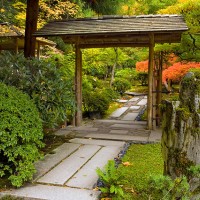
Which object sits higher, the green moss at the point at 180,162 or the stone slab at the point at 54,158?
the green moss at the point at 180,162

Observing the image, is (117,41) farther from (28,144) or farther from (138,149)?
(28,144)

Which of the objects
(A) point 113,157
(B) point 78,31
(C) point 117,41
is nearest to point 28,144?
(A) point 113,157

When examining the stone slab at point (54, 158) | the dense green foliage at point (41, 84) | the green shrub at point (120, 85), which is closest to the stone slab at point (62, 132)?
the stone slab at point (54, 158)

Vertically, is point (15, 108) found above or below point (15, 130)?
above

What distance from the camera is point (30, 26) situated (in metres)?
7.15

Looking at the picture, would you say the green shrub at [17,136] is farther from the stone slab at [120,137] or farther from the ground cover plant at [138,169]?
the stone slab at [120,137]

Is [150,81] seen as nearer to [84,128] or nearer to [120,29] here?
[120,29]

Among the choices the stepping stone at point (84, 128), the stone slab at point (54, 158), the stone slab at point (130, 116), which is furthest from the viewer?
the stone slab at point (130, 116)

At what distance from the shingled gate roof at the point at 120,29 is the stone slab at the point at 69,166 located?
2858 millimetres

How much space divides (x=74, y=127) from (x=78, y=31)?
2650 mm

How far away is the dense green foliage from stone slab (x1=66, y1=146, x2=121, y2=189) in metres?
1.04

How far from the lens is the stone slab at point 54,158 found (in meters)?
4.34

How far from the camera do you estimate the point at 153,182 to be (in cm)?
278

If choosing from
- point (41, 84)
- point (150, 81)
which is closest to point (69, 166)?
point (41, 84)
